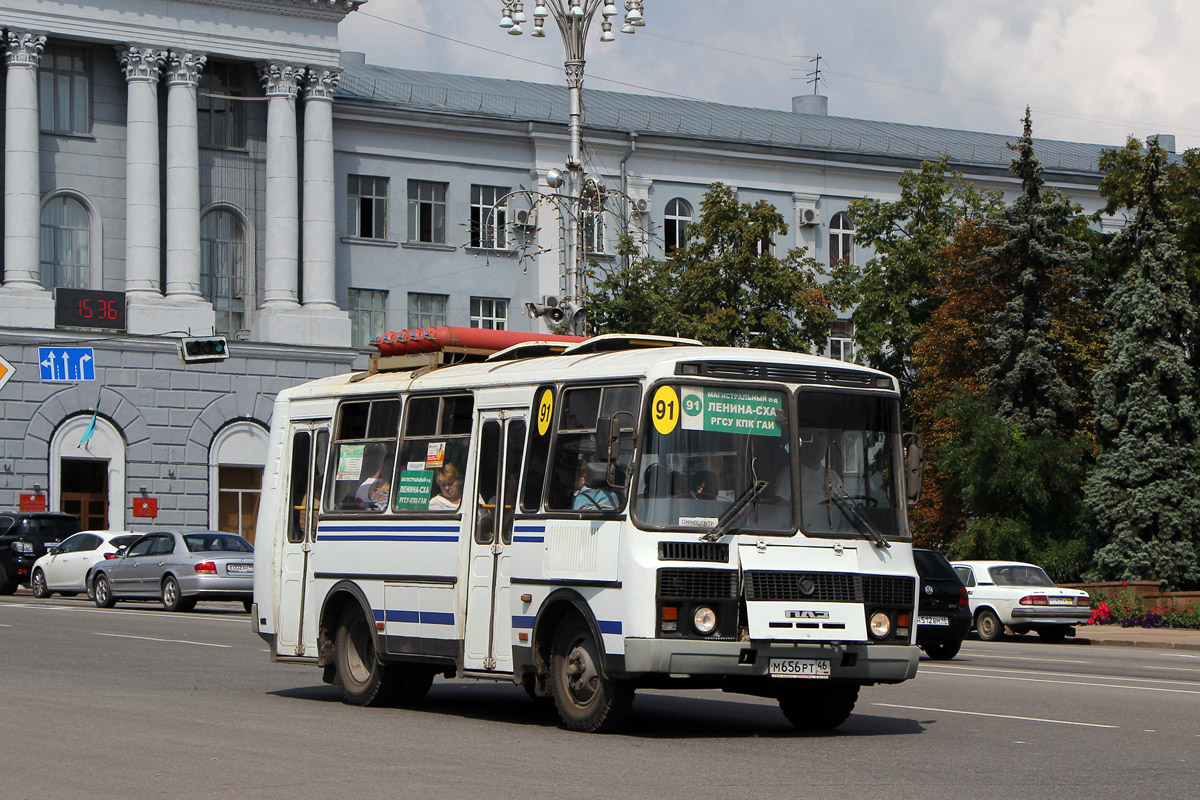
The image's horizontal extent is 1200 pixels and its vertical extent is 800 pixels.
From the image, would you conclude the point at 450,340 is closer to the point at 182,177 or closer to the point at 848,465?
the point at 848,465

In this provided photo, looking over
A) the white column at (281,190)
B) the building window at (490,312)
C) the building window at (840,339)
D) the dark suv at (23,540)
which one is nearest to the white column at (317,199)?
the white column at (281,190)

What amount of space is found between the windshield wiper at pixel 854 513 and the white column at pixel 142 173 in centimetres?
4084

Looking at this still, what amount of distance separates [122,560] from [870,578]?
23190mm

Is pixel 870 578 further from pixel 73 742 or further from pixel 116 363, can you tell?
pixel 116 363

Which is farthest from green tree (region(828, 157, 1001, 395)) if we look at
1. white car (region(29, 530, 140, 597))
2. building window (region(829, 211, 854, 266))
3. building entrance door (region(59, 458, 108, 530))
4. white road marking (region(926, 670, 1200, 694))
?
white road marking (region(926, 670, 1200, 694))

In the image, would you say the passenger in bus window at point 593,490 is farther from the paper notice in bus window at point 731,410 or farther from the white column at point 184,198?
the white column at point 184,198

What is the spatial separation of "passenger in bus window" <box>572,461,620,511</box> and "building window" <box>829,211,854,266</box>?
171 ft

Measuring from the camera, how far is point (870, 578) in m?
12.5

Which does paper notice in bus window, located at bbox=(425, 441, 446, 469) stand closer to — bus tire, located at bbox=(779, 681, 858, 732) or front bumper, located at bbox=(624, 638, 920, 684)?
front bumper, located at bbox=(624, 638, 920, 684)

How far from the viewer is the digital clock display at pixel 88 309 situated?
4966cm

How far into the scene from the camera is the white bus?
39.5ft

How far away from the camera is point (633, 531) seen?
12000 mm

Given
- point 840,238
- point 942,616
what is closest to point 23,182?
point 840,238

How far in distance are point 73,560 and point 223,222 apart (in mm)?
19953
